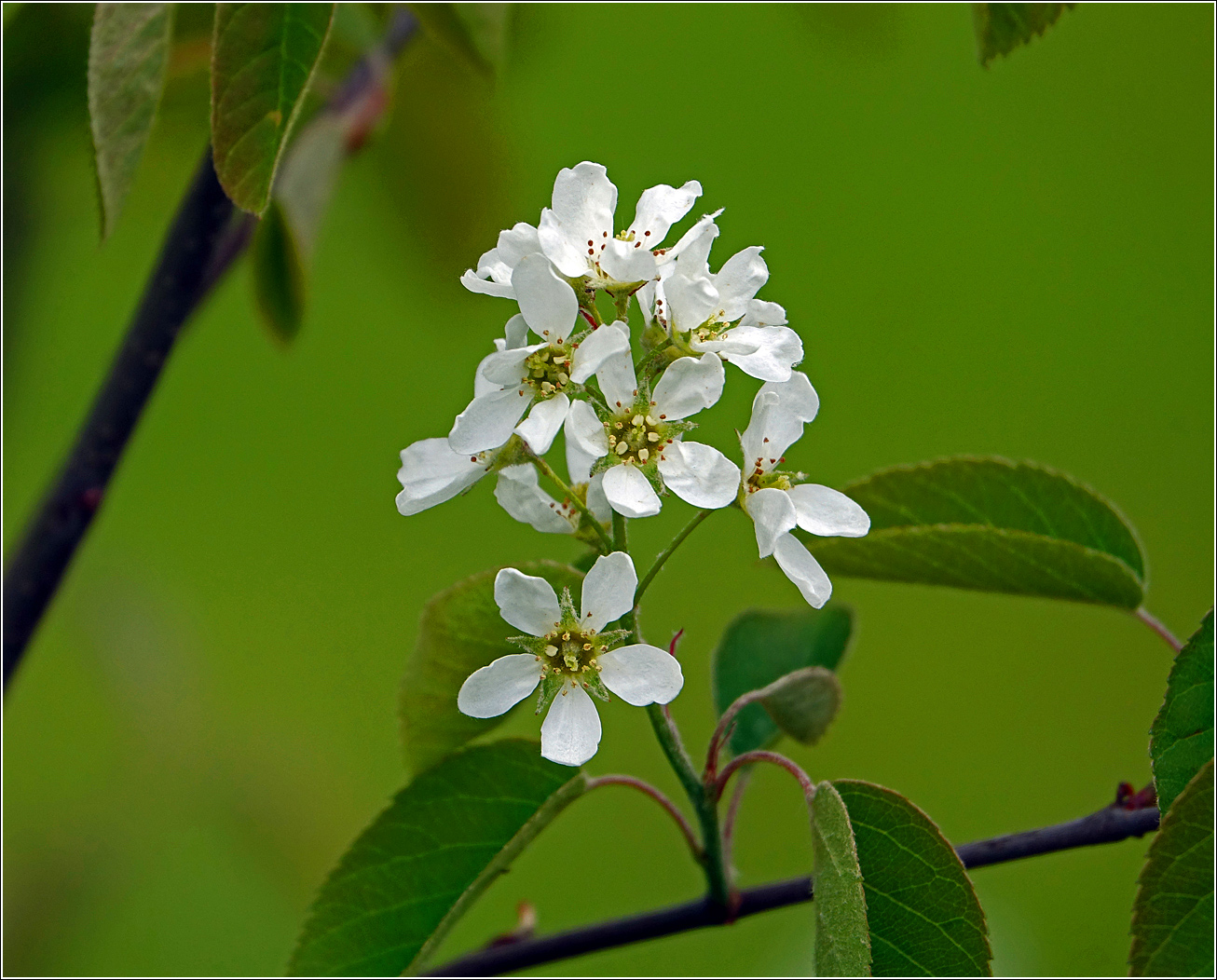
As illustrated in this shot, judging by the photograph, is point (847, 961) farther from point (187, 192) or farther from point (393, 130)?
point (393, 130)

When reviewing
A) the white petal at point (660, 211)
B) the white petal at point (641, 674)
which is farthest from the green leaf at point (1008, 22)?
the white petal at point (641, 674)

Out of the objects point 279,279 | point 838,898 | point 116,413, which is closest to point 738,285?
point 838,898

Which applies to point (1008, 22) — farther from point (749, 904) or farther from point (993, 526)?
point (749, 904)

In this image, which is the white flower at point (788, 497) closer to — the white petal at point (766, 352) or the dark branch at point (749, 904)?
the white petal at point (766, 352)

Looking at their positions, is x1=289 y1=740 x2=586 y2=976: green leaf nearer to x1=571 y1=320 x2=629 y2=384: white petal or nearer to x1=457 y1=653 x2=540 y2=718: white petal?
x1=457 y1=653 x2=540 y2=718: white petal

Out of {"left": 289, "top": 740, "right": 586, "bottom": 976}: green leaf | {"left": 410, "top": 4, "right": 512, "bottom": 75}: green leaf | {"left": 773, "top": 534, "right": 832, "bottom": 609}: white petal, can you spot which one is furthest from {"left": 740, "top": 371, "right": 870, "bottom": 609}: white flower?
{"left": 410, "top": 4, "right": 512, "bottom": 75}: green leaf
